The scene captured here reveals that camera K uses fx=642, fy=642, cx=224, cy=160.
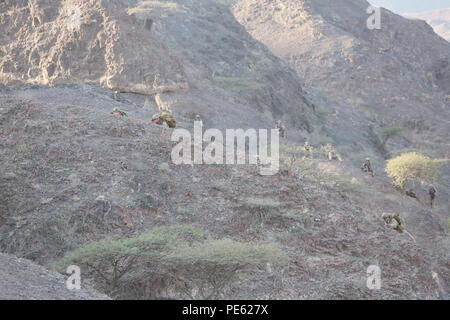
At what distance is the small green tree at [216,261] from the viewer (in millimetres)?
8461

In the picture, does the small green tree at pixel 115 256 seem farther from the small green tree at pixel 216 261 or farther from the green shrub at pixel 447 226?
the green shrub at pixel 447 226

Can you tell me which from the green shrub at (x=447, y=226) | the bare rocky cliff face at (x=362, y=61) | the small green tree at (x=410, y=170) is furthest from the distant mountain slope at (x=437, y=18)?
the green shrub at (x=447, y=226)

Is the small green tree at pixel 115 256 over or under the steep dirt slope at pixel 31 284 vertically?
under

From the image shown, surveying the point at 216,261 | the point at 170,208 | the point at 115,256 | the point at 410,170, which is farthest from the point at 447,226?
the point at 115,256

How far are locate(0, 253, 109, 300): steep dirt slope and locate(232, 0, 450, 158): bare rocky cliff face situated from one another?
100 ft

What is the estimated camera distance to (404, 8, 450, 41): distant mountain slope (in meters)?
169

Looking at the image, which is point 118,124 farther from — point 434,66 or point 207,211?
point 434,66

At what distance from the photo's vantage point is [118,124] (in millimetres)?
14383

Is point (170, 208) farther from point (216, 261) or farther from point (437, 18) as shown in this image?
point (437, 18)

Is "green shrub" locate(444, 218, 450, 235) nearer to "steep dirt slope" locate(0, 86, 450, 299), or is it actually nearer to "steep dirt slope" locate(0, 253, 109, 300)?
"steep dirt slope" locate(0, 86, 450, 299)

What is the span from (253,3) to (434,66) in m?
16.9

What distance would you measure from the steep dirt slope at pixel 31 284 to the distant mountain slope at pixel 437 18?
545 feet

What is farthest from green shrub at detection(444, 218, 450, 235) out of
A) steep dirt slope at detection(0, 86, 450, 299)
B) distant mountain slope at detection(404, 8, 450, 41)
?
distant mountain slope at detection(404, 8, 450, 41)

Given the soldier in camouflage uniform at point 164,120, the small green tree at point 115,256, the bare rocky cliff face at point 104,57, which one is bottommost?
the bare rocky cliff face at point 104,57
